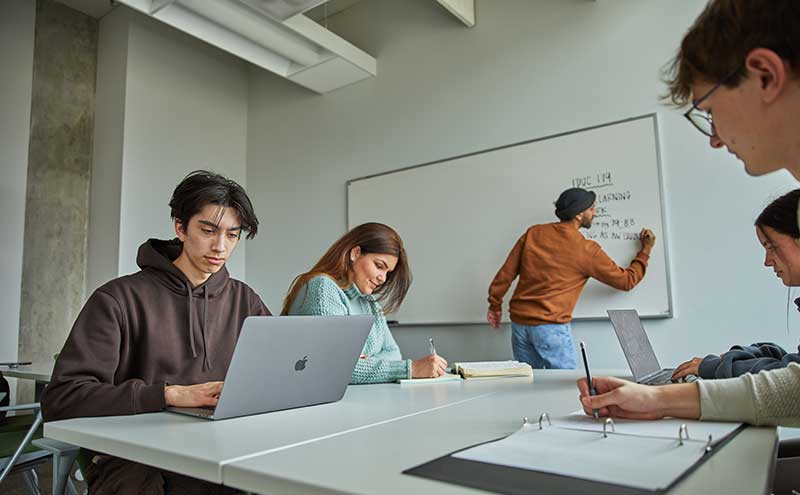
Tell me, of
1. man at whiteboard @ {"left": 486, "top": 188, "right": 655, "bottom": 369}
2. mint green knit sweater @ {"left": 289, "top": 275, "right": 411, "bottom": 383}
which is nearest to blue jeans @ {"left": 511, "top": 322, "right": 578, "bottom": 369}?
man at whiteboard @ {"left": 486, "top": 188, "right": 655, "bottom": 369}

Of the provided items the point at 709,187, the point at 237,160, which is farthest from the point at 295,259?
the point at 709,187

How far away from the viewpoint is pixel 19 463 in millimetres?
1992

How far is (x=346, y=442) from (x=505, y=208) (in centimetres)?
276

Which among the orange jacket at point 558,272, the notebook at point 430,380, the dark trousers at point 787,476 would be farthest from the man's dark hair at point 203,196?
the orange jacket at point 558,272

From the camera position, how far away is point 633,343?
5.01 feet

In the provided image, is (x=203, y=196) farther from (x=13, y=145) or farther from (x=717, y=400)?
(x=13, y=145)

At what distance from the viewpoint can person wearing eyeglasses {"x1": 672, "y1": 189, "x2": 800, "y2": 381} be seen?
124cm

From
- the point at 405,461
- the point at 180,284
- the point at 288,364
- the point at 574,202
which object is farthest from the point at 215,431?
the point at 574,202

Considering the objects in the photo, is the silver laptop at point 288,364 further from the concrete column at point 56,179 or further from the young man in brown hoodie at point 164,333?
the concrete column at point 56,179

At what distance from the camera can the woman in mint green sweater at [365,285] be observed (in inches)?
69.6

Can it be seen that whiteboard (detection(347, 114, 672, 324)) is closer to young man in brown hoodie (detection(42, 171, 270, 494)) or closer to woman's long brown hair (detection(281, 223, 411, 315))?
woman's long brown hair (detection(281, 223, 411, 315))

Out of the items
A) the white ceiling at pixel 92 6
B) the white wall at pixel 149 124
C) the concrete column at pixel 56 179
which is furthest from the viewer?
the white ceiling at pixel 92 6

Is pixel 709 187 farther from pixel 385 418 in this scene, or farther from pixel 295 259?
pixel 295 259

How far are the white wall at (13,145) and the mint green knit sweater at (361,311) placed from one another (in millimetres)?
3050
